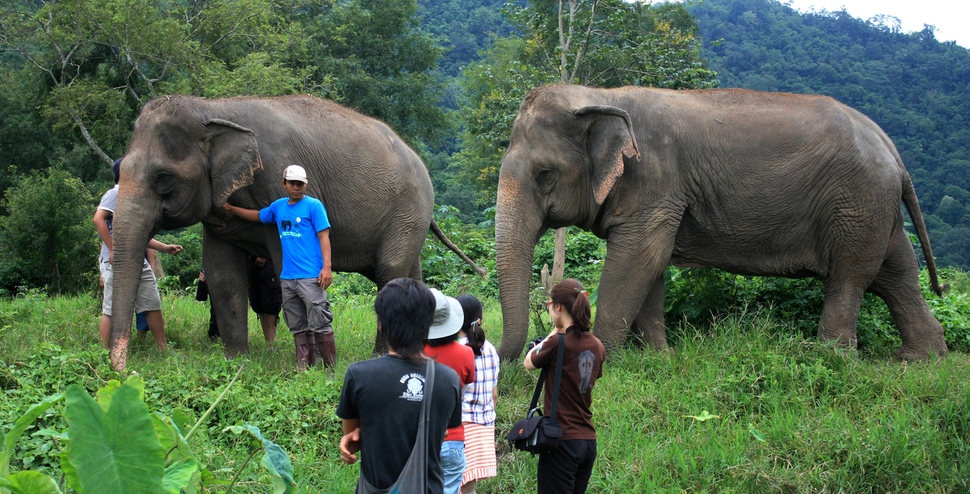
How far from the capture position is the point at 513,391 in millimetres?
6105

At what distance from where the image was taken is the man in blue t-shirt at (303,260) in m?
6.23

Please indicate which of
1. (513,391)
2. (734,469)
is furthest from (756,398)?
(513,391)

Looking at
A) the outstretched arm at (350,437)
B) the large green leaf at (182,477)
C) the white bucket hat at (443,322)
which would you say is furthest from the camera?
the white bucket hat at (443,322)

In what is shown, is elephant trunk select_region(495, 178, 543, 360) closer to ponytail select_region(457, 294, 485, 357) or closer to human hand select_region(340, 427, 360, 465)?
ponytail select_region(457, 294, 485, 357)

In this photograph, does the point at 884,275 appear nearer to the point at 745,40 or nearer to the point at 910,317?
the point at 910,317

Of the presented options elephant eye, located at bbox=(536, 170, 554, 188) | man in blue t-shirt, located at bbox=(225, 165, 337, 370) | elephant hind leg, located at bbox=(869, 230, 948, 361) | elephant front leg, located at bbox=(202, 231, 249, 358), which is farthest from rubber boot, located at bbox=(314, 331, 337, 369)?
elephant hind leg, located at bbox=(869, 230, 948, 361)

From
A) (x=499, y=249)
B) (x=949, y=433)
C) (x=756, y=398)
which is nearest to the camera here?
(x=949, y=433)

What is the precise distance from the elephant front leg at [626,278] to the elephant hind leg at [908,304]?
2023 millimetres

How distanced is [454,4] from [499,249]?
5912 centimetres

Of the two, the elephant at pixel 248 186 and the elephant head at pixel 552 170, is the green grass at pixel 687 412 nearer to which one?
the elephant at pixel 248 186

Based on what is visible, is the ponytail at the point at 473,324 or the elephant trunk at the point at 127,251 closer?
the ponytail at the point at 473,324

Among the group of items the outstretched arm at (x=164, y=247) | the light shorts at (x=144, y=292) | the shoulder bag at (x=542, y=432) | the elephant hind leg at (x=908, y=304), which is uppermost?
the shoulder bag at (x=542, y=432)

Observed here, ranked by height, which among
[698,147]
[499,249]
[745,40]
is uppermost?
[698,147]

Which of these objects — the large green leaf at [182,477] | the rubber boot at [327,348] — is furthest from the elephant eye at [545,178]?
the large green leaf at [182,477]
